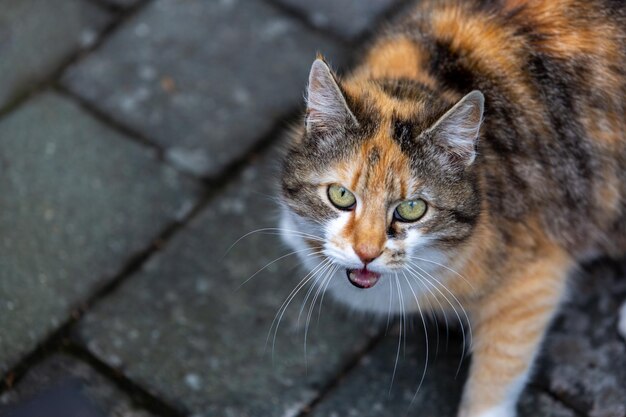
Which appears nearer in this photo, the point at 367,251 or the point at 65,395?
the point at 367,251

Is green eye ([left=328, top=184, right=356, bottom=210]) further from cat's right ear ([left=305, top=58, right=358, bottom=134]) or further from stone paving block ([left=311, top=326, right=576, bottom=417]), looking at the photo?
stone paving block ([left=311, top=326, right=576, bottom=417])

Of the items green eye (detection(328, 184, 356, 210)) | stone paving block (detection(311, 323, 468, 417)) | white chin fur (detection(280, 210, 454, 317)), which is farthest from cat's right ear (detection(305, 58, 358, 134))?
stone paving block (detection(311, 323, 468, 417))

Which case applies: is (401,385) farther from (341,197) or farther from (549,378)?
(341,197)

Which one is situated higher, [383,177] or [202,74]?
[383,177]

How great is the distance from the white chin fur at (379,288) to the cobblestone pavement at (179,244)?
0.92ft

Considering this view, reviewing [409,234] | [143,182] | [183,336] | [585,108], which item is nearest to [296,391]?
[183,336]

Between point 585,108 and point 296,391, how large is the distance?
1.13 m

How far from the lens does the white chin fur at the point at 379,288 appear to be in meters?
2.22

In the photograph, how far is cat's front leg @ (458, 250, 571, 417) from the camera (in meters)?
2.32

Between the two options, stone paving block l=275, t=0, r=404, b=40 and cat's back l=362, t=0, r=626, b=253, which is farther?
stone paving block l=275, t=0, r=404, b=40

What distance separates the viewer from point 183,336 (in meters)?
2.63

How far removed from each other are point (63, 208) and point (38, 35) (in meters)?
0.85

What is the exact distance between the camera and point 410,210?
Answer: 2039 millimetres

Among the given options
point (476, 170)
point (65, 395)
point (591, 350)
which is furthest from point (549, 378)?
point (65, 395)
